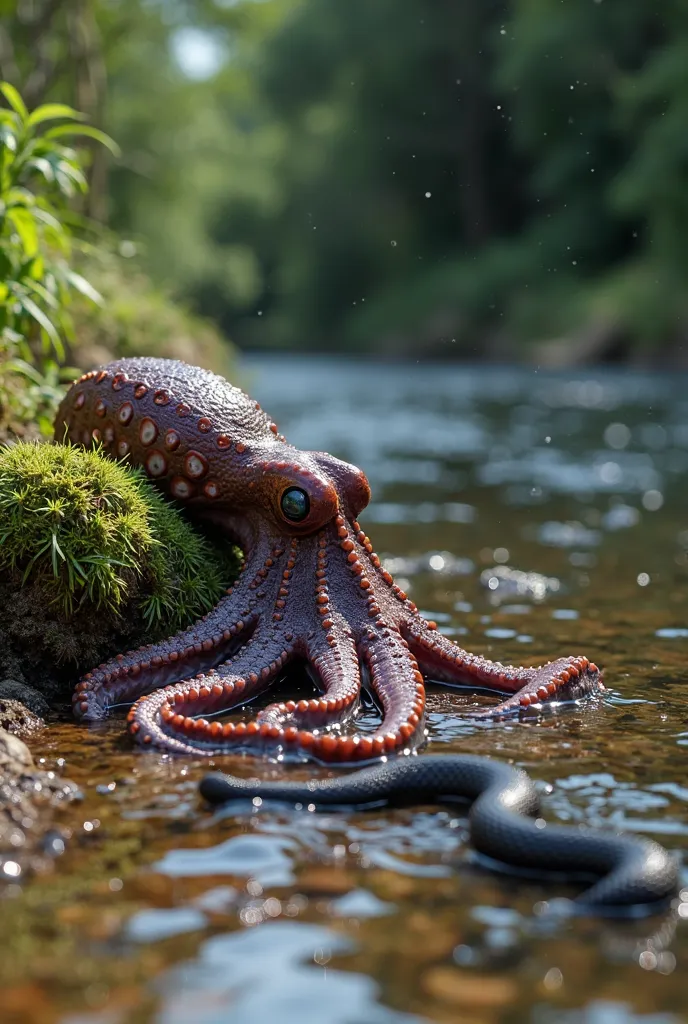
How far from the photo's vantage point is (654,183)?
3244 centimetres

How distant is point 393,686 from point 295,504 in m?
1.06

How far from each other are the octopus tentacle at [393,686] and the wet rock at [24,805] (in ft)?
3.94

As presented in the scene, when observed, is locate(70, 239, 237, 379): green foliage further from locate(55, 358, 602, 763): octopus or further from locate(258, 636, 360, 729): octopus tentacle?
locate(258, 636, 360, 729): octopus tentacle

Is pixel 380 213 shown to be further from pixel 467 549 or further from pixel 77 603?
pixel 77 603

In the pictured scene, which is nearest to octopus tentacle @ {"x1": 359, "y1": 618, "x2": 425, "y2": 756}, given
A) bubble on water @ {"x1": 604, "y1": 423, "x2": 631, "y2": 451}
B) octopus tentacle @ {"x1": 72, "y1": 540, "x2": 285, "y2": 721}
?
octopus tentacle @ {"x1": 72, "y1": 540, "x2": 285, "y2": 721}

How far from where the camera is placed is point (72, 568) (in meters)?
5.36

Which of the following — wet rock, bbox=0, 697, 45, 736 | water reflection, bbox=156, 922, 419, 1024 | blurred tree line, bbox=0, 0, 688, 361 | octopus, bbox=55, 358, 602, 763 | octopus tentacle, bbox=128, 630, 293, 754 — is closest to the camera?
water reflection, bbox=156, 922, 419, 1024

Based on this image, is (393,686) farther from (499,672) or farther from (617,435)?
(617,435)

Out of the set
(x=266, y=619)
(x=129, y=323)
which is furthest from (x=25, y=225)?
(x=129, y=323)

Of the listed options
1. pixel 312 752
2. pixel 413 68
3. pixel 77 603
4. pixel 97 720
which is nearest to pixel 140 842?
pixel 312 752

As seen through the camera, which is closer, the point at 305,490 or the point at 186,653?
the point at 186,653

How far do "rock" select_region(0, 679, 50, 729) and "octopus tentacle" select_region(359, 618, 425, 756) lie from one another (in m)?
1.43

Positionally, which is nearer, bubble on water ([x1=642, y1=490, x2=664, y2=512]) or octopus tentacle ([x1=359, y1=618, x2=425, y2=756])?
octopus tentacle ([x1=359, y1=618, x2=425, y2=756])

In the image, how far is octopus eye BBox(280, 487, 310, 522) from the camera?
5.61m
